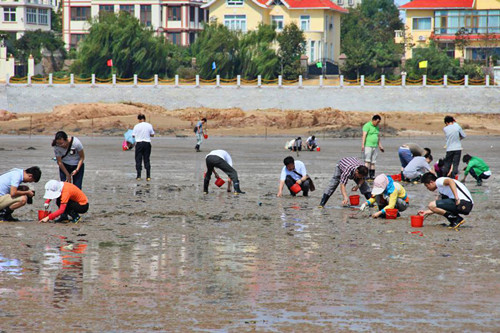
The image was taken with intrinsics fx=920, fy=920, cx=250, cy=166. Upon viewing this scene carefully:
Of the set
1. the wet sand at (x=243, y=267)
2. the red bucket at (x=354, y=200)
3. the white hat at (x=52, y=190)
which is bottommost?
the wet sand at (x=243, y=267)

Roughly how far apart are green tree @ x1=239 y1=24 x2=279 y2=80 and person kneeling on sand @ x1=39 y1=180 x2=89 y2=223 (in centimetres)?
5395

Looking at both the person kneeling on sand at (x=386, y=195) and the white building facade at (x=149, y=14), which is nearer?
the person kneeling on sand at (x=386, y=195)

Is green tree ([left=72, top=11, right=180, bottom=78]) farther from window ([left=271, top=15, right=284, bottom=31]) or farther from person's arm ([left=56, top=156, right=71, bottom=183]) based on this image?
person's arm ([left=56, top=156, right=71, bottom=183])

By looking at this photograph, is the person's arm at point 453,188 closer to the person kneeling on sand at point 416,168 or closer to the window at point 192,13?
the person kneeling on sand at point 416,168

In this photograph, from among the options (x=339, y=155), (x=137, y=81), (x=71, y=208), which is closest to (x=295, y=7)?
(x=137, y=81)

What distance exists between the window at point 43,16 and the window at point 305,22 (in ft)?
94.2

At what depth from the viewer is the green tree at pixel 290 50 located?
70.0 metres

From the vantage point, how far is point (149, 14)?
89.4 meters

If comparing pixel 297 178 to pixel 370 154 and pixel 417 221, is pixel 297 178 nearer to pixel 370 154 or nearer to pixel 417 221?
pixel 370 154

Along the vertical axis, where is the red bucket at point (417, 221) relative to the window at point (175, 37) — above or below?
below

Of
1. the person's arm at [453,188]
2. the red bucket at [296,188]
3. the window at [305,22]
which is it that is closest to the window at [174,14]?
the window at [305,22]

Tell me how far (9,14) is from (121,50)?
29573 mm

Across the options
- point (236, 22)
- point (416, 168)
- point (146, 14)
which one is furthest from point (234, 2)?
point (416, 168)

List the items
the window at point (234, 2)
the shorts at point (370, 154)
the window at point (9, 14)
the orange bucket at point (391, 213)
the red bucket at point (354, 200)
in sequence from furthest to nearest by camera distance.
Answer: the window at point (9, 14), the window at point (234, 2), the shorts at point (370, 154), the red bucket at point (354, 200), the orange bucket at point (391, 213)
